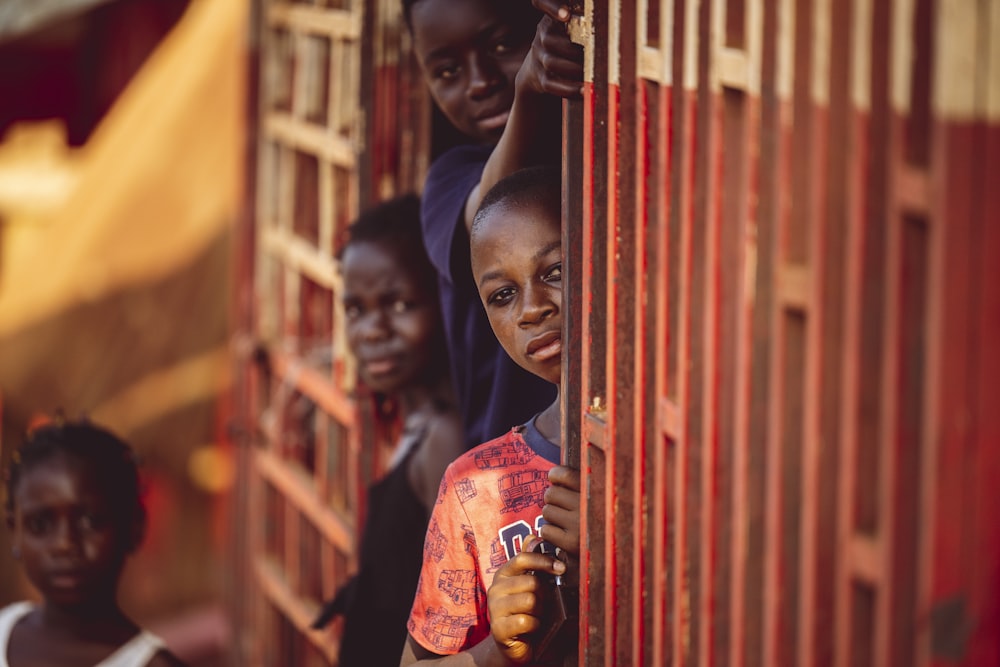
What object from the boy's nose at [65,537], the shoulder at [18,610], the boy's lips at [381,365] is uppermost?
the boy's lips at [381,365]

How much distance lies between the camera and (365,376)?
3078 mm

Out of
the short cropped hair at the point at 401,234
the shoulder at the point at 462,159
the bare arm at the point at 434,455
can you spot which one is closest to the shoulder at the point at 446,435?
the bare arm at the point at 434,455

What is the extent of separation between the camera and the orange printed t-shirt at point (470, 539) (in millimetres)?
1983

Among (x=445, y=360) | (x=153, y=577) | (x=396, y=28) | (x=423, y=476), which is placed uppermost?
(x=396, y=28)

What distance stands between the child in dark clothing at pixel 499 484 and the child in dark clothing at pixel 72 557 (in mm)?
Answer: 1097

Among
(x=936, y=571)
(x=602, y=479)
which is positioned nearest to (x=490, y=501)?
(x=602, y=479)

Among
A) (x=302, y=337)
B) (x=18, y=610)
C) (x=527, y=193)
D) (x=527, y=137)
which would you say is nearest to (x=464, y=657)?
(x=527, y=193)

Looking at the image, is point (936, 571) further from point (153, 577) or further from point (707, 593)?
point (153, 577)

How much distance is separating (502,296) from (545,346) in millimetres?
107

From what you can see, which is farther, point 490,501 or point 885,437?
point 490,501

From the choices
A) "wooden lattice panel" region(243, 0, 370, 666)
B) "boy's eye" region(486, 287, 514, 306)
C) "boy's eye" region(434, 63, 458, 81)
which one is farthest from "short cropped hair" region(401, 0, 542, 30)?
"wooden lattice panel" region(243, 0, 370, 666)

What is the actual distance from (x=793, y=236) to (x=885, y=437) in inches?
10.2

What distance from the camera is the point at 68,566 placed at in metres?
2.91

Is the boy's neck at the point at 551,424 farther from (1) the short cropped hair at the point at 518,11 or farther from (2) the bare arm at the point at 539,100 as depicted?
(1) the short cropped hair at the point at 518,11
